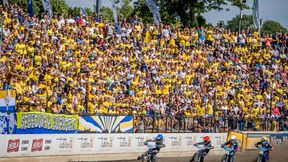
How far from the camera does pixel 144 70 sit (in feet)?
113

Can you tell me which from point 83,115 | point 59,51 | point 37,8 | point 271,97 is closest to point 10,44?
point 59,51

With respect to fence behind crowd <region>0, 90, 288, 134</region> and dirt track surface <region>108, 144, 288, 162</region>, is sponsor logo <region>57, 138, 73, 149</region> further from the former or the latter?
dirt track surface <region>108, 144, 288, 162</region>

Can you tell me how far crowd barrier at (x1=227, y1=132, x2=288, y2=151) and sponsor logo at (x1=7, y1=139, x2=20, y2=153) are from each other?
14.6 metres

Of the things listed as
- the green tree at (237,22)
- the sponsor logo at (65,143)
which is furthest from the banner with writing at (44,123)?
the green tree at (237,22)

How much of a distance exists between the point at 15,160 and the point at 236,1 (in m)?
39.0

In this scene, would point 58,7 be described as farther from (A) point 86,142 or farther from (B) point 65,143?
(B) point 65,143

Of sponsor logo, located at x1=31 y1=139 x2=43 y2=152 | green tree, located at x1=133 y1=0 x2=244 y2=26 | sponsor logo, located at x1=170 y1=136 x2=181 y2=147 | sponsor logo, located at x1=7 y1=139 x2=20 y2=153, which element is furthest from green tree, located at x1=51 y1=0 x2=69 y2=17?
sponsor logo, located at x1=7 y1=139 x2=20 y2=153

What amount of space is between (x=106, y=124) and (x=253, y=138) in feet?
37.7

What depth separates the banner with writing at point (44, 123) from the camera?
940 inches

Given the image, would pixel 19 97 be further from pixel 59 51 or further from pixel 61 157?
pixel 59 51

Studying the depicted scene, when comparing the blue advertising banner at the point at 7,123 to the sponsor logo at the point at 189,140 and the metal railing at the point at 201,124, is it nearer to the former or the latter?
the metal railing at the point at 201,124

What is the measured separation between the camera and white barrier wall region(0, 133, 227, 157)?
23.7 m

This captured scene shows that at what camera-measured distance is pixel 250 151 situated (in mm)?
35719

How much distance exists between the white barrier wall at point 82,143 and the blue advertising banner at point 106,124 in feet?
0.86
